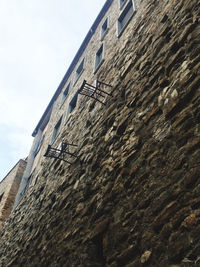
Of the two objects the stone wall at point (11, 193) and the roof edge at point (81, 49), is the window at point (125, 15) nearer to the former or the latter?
the roof edge at point (81, 49)

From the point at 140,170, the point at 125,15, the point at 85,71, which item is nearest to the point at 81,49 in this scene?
the point at 85,71

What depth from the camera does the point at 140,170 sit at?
9.13ft

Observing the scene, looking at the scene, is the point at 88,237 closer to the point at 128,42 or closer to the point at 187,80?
the point at 187,80

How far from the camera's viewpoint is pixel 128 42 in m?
5.41

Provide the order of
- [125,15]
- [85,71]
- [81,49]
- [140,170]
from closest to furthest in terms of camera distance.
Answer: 1. [140,170]
2. [125,15]
3. [85,71]
4. [81,49]

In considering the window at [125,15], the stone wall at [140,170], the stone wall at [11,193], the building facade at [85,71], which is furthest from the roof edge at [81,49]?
the stone wall at [140,170]

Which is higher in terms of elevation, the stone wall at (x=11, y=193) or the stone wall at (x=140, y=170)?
the stone wall at (x=11, y=193)

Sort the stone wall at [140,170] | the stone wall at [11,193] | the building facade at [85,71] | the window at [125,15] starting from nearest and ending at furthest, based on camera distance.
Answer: the stone wall at [140,170], the building facade at [85,71], the window at [125,15], the stone wall at [11,193]

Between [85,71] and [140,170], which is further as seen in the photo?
[85,71]

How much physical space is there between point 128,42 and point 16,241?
223 inches

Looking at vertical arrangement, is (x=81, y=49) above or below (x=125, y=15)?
above

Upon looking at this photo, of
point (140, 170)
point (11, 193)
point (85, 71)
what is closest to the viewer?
point (140, 170)

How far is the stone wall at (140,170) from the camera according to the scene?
2133 mm

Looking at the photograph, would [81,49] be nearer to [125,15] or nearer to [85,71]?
[85,71]
